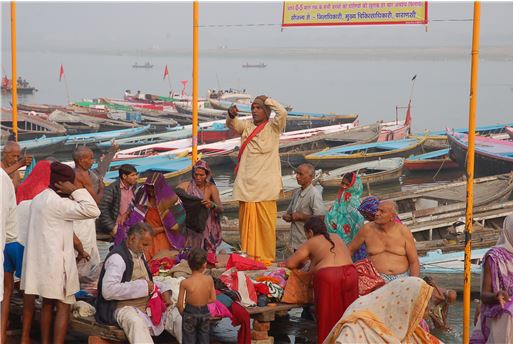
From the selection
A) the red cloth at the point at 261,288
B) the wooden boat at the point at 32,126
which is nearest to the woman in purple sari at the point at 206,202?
the red cloth at the point at 261,288

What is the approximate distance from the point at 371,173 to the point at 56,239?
20.3 meters

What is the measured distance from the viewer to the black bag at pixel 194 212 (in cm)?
914

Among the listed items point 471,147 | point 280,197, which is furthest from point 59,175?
point 280,197

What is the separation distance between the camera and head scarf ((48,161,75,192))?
293 inches

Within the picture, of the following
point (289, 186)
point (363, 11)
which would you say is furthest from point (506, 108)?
point (363, 11)

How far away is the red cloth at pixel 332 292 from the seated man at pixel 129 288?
130 centimetres

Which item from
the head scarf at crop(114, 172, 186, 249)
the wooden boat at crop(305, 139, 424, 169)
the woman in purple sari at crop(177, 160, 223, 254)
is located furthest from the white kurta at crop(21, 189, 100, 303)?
the wooden boat at crop(305, 139, 424, 169)

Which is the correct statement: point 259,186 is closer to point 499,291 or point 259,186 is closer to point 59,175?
point 59,175

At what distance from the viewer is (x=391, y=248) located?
8117 mm

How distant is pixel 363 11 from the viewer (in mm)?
9508

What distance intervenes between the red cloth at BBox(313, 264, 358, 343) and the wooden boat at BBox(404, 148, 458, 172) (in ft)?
74.4

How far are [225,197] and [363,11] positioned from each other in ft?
44.1

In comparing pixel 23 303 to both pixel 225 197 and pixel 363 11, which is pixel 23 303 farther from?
pixel 225 197

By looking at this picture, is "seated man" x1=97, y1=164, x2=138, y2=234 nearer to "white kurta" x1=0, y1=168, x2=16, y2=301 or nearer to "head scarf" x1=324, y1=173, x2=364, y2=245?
"white kurta" x1=0, y1=168, x2=16, y2=301
